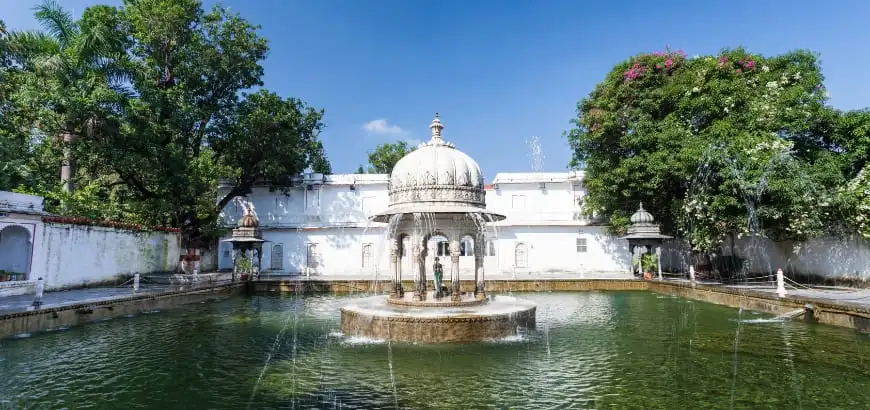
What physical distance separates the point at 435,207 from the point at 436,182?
0.80 meters

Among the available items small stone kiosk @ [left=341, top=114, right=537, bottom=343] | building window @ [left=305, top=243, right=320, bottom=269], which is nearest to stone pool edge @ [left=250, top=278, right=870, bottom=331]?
small stone kiosk @ [left=341, top=114, right=537, bottom=343]

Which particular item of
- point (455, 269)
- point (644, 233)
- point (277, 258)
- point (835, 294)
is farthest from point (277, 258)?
point (835, 294)

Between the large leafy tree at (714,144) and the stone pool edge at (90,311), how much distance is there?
73.0ft

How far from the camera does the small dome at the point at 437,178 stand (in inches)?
558

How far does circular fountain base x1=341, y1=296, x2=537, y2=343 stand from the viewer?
11773 mm

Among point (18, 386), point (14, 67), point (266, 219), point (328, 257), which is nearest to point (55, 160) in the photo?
point (14, 67)

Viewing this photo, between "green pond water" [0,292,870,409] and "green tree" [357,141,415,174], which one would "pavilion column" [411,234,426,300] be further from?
"green tree" [357,141,415,174]

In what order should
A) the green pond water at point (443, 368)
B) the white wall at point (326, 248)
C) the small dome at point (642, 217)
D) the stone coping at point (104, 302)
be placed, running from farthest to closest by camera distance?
1. the white wall at point (326, 248)
2. the small dome at point (642, 217)
3. the stone coping at point (104, 302)
4. the green pond water at point (443, 368)

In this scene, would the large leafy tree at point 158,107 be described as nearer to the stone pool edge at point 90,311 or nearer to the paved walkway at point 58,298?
the paved walkway at point 58,298

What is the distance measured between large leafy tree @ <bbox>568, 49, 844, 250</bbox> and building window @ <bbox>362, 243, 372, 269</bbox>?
52.1ft

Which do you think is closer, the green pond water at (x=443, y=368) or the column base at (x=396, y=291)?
the green pond water at (x=443, y=368)

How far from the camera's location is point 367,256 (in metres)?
34.8

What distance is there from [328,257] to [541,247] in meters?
15.4

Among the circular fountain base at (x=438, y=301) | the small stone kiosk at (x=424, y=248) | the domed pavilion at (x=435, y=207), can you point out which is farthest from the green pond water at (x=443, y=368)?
the domed pavilion at (x=435, y=207)
